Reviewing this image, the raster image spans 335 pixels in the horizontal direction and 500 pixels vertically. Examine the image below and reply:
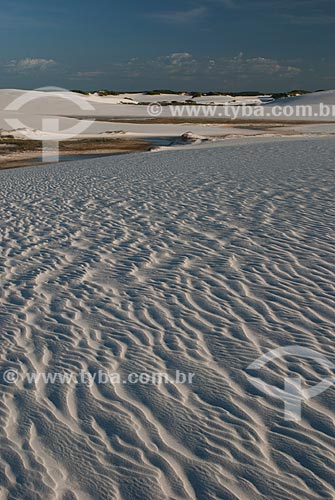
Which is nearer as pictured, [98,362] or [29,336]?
[98,362]

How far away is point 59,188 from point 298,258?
8.68 metres

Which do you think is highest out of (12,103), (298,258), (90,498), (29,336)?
(12,103)

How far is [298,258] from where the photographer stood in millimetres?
7035

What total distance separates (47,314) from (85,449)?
235cm

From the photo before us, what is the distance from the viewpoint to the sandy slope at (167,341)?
3.36m

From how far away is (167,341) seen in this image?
5.01m

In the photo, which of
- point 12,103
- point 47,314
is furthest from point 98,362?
point 12,103

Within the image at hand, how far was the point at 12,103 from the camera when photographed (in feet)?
232

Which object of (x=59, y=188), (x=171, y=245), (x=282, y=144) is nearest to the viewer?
(x=171, y=245)

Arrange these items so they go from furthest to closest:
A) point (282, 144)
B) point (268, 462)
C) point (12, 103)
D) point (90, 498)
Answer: point (12, 103) → point (282, 144) → point (268, 462) → point (90, 498)

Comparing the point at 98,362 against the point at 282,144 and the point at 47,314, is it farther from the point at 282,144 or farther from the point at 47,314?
the point at 282,144

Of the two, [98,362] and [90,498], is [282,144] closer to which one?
[98,362]

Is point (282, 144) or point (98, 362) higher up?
point (282, 144)

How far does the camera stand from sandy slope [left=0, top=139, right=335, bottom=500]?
3.36 m
